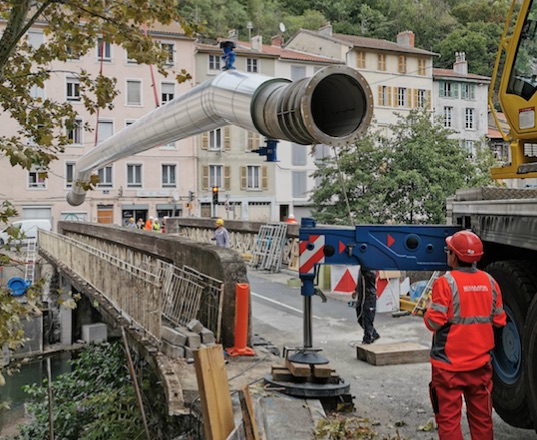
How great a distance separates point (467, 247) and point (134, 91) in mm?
44716

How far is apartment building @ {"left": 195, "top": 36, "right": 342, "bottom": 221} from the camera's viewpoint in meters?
49.6

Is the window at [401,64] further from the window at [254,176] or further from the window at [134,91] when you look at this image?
the window at [134,91]

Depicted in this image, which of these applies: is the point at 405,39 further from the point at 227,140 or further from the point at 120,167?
the point at 120,167

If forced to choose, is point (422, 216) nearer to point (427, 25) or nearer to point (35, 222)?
point (35, 222)

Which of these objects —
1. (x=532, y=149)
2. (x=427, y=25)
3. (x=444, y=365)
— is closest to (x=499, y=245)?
(x=532, y=149)

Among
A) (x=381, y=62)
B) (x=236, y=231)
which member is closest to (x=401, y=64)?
(x=381, y=62)

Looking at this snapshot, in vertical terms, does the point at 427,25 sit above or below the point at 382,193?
above

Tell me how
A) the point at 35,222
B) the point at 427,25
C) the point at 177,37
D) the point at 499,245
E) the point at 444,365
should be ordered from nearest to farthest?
the point at 444,365
the point at 499,245
the point at 35,222
the point at 177,37
the point at 427,25

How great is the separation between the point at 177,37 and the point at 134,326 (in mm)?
41803

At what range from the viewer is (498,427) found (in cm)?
615

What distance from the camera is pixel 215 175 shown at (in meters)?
49.9

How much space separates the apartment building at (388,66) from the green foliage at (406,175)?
29974 millimetres

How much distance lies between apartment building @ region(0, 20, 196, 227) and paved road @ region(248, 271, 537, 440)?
1230 inches

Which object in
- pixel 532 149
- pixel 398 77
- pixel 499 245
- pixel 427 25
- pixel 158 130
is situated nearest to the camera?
pixel 499 245
